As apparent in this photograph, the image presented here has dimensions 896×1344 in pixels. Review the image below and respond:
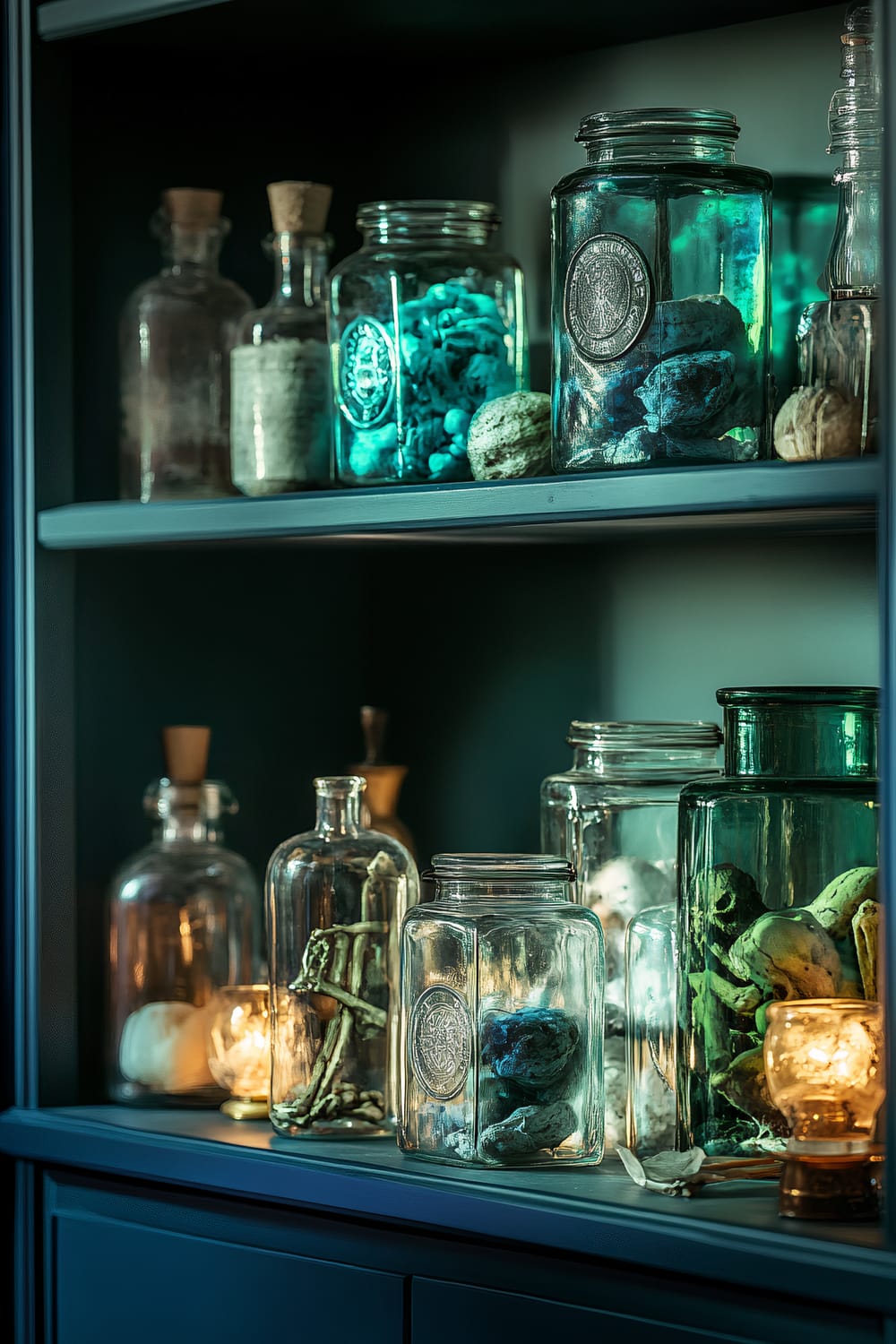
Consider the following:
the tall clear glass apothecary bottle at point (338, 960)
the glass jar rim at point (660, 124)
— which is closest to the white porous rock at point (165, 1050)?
the tall clear glass apothecary bottle at point (338, 960)

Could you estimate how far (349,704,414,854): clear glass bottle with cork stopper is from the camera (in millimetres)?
1591

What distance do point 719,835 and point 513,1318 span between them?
1.17 ft

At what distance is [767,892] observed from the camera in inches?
48.1

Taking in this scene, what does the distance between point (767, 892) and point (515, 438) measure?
38cm

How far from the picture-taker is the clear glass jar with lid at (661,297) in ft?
3.92

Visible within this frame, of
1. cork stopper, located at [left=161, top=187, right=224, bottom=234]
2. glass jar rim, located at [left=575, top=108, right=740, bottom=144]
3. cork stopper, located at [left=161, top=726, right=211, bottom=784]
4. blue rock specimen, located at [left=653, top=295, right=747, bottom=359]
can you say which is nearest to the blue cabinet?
cork stopper, located at [left=161, top=726, right=211, bottom=784]

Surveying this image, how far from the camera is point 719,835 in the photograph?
1.23 metres

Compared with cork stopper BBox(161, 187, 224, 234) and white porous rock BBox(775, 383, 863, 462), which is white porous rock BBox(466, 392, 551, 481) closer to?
white porous rock BBox(775, 383, 863, 462)

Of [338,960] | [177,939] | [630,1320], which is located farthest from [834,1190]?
[177,939]

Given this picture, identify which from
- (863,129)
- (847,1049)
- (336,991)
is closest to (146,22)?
(863,129)

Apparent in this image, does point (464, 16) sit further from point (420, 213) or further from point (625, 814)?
point (625, 814)

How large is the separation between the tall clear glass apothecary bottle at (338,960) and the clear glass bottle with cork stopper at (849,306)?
475mm

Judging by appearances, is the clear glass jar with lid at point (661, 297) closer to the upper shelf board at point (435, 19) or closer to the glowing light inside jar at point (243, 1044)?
the upper shelf board at point (435, 19)

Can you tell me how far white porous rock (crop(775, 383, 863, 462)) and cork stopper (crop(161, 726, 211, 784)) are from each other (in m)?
0.61
